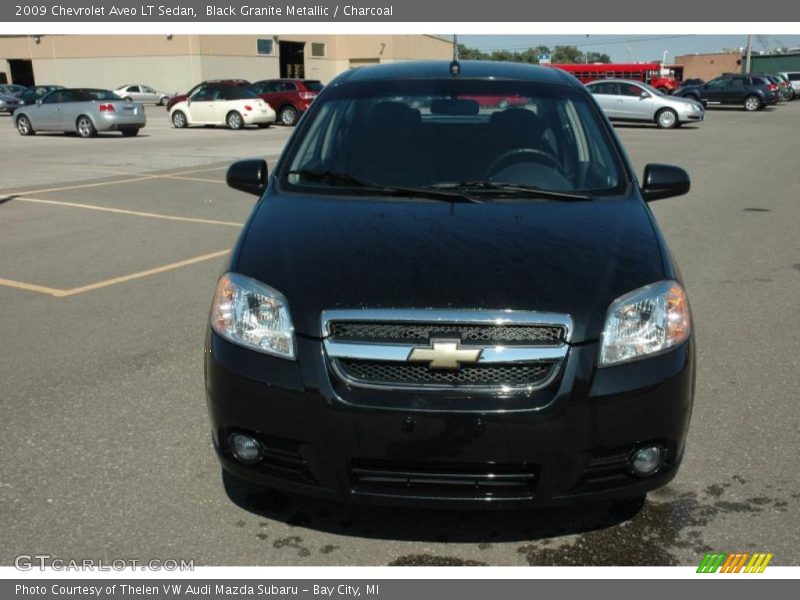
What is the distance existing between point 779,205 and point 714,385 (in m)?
7.65

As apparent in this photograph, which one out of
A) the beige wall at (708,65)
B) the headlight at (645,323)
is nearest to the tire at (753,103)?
the headlight at (645,323)

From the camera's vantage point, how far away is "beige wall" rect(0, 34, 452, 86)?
4941 cm

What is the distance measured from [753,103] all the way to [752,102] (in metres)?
0.07

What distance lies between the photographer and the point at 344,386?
2.63 metres

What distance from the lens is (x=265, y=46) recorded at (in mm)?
53188

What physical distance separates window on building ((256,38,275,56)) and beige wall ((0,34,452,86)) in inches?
12.9

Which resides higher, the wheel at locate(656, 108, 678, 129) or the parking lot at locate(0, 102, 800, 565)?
the parking lot at locate(0, 102, 800, 565)

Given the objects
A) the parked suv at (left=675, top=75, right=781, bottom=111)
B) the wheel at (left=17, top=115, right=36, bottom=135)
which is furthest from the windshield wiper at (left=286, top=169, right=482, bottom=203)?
the parked suv at (left=675, top=75, right=781, bottom=111)

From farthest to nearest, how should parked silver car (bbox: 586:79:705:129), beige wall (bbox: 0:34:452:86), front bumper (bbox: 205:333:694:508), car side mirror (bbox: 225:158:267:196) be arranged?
beige wall (bbox: 0:34:452:86) → parked silver car (bbox: 586:79:705:129) → car side mirror (bbox: 225:158:267:196) → front bumper (bbox: 205:333:694:508)

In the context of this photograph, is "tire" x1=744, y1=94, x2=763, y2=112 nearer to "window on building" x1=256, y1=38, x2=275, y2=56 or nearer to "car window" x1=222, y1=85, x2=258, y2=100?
"car window" x1=222, y1=85, x2=258, y2=100

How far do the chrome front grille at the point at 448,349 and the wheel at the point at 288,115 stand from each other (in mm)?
26738

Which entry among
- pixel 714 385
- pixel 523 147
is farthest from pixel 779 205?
pixel 523 147

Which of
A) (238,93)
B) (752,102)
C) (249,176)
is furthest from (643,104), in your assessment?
(249,176)
